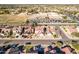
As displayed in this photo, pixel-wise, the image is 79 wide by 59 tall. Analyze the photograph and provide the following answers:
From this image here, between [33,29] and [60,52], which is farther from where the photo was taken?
[33,29]

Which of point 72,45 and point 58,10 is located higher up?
point 58,10
